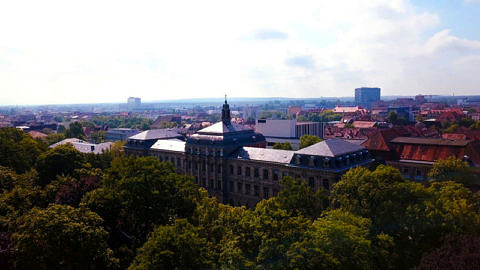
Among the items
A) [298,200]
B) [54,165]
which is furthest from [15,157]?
[298,200]

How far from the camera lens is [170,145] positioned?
99.4 m

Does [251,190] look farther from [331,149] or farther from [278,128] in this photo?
[278,128]

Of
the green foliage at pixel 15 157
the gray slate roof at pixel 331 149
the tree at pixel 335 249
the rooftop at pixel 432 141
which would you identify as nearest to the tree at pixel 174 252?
the tree at pixel 335 249

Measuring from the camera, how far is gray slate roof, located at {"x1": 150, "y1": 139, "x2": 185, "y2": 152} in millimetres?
96056

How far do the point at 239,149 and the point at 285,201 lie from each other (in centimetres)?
3784

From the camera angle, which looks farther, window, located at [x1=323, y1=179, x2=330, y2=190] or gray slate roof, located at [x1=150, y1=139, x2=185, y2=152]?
gray slate roof, located at [x1=150, y1=139, x2=185, y2=152]

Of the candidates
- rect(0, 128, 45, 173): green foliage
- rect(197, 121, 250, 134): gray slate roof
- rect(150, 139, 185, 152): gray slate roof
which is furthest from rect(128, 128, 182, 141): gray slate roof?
rect(0, 128, 45, 173): green foliage

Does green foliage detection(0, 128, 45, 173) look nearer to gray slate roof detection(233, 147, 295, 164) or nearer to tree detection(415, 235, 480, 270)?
gray slate roof detection(233, 147, 295, 164)

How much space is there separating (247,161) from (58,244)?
46.1 metres

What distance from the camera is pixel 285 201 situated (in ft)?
152

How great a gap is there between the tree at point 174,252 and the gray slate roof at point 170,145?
59.2 meters

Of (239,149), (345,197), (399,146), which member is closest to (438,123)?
(399,146)

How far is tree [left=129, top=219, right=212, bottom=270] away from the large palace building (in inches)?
1383

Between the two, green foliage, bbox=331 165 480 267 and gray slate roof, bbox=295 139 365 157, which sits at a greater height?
gray slate roof, bbox=295 139 365 157
